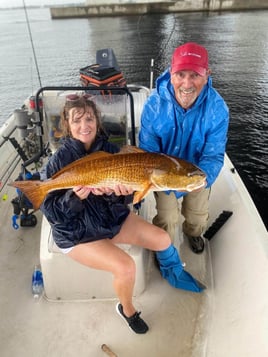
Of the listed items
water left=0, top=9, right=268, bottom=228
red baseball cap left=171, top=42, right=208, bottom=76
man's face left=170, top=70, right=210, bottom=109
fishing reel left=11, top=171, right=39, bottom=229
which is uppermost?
red baseball cap left=171, top=42, right=208, bottom=76

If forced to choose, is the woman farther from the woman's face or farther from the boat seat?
the boat seat

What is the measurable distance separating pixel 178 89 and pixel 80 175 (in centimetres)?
118

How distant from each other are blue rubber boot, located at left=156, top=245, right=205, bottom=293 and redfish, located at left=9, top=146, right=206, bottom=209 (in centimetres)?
94

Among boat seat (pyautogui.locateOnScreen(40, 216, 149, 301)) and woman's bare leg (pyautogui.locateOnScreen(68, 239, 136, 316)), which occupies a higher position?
woman's bare leg (pyautogui.locateOnScreen(68, 239, 136, 316))

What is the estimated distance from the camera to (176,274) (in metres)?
2.93

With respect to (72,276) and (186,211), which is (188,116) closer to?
(186,211)

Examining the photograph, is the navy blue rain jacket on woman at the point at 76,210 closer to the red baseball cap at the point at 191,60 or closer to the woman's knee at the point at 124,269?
the woman's knee at the point at 124,269

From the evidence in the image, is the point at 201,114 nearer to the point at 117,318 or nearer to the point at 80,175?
the point at 80,175

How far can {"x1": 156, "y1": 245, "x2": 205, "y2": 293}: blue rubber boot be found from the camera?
112 inches

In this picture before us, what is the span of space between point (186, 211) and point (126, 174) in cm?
139

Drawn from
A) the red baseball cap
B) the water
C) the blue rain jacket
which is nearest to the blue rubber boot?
the blue rain jacket

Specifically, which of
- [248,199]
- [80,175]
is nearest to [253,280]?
[248,199]

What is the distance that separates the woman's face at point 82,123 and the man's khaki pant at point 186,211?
101 centimetres

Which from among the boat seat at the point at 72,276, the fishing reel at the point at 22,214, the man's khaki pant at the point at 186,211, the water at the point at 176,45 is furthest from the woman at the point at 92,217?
the water at the point at 176,45
